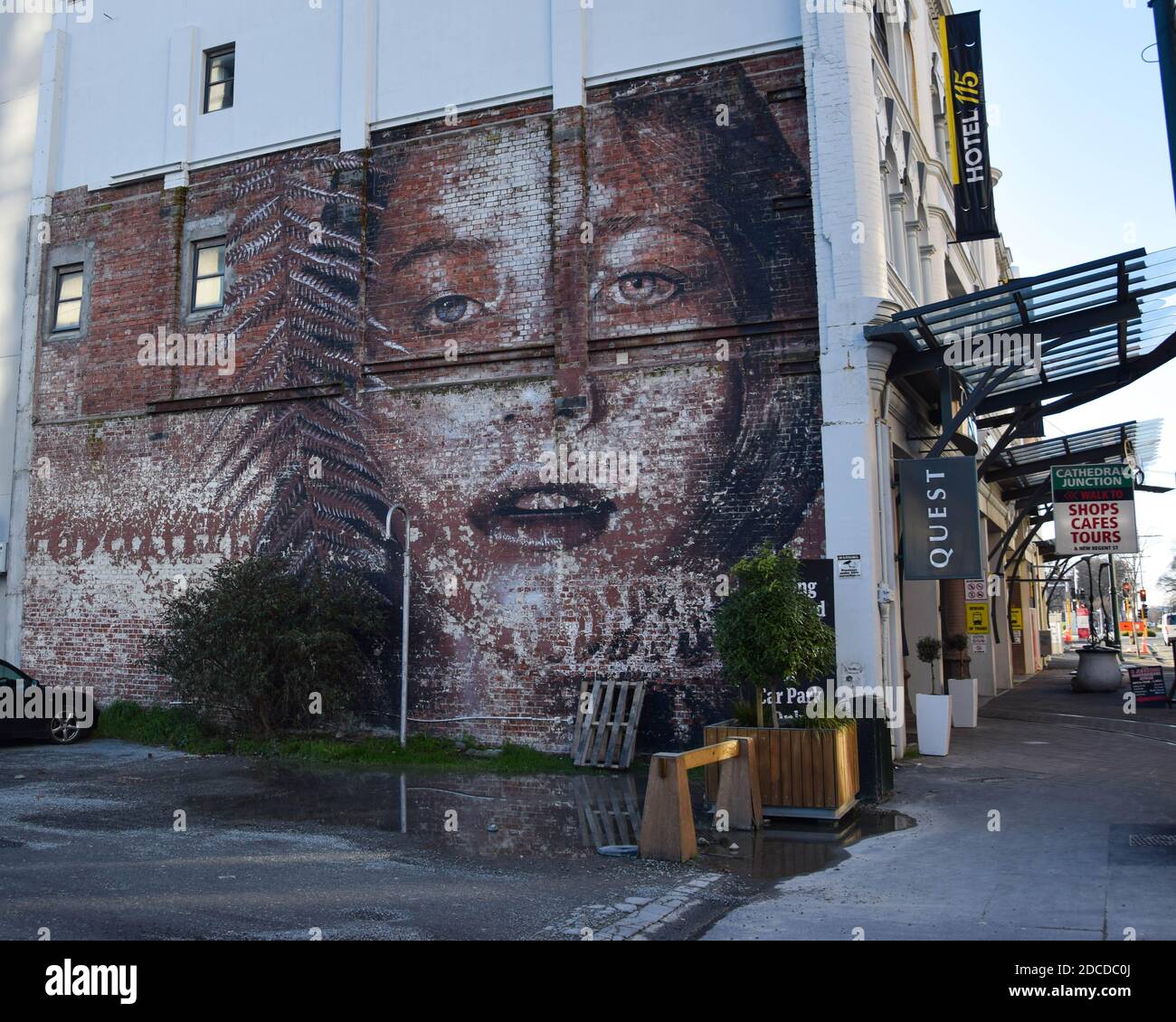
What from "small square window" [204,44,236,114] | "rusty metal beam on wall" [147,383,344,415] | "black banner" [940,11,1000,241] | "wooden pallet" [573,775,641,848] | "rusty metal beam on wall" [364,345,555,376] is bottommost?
"wooden pallet" [573,775,641,848]

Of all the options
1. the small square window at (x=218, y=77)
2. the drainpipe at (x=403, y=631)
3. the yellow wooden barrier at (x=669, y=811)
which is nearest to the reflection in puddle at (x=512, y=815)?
the yellow wooden barrier at (x=669, y=811)

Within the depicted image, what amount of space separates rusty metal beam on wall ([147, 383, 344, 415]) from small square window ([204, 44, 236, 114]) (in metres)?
5.31

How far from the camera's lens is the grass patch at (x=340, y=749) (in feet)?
45.8

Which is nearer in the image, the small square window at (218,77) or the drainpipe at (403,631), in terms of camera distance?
the drainpipe at (403,631)

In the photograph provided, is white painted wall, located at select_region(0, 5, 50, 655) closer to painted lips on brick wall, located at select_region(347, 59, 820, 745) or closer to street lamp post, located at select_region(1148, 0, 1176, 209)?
painted lips on brick wall, located at select_region(347, 59, 820, 745)

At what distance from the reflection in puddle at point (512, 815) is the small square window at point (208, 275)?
8.38 m

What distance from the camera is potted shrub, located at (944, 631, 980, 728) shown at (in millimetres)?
17219

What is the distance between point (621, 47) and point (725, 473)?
6.51 meters

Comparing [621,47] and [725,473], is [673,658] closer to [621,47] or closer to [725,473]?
[725,473]

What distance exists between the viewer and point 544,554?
14836 mm

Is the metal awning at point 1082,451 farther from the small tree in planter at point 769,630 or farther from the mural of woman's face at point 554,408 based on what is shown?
the small tree in planter at point 769,630

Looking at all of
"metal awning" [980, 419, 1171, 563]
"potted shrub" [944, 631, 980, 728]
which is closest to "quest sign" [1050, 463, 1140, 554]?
"metal awning" [980, 419, 1171, 563]

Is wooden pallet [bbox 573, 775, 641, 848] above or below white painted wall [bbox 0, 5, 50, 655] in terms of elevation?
below
